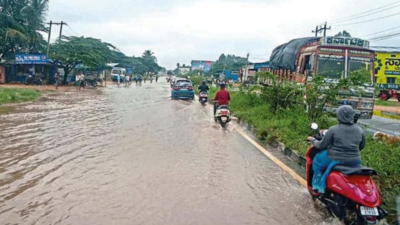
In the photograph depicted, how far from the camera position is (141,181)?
576 centimetres

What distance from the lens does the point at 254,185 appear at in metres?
5.80

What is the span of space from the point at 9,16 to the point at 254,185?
4177 cm

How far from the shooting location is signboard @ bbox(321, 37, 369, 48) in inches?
530

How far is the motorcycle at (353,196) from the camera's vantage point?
3734 millimetres

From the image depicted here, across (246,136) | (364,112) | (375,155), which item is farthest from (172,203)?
(364,112)

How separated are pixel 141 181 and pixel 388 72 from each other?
110ft

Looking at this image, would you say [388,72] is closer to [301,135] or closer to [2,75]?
[301,135]

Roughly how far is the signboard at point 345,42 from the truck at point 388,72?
72.4 ft

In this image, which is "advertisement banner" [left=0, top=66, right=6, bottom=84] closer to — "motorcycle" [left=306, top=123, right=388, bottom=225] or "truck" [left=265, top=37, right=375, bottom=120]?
"truck" [left=265, top=37, right=375, bottom=120]

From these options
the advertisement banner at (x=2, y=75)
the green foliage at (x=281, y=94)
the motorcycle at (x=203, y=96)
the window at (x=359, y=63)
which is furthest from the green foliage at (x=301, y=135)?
the advertisement banner at (x=2, y=75)

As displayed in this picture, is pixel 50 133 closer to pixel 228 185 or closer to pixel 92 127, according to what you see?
pixel 92 127

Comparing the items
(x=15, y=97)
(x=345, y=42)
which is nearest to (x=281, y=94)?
(x=345, y=42)

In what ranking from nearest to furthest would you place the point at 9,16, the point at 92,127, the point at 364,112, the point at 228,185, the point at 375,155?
the point at 228,185
the point at 375,155
the point at 92,127
the point at 364,112
the point at 9,16

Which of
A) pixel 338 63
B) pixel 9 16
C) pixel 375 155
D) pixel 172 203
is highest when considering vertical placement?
pixel 9 16
